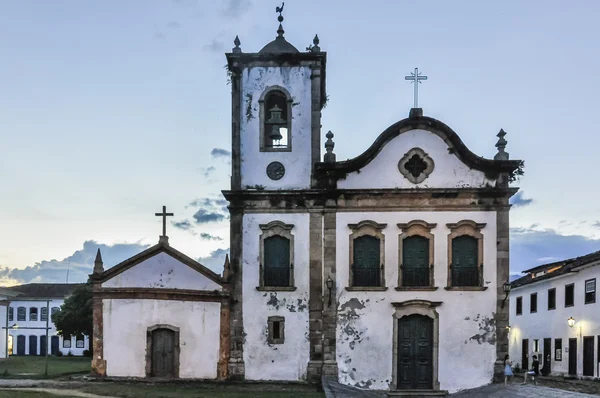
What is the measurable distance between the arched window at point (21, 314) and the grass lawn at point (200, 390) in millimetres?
40446

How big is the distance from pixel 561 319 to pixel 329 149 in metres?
17.5

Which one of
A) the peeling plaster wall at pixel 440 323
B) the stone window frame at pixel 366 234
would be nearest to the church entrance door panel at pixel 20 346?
the peeling plaster wall at pixel 440 323

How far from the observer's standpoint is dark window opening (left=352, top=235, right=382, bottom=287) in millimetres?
21969

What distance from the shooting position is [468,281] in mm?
21781

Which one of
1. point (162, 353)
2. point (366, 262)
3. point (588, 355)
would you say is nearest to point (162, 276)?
point (162, 353)

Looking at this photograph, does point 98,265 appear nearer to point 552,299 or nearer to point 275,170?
point 275,170

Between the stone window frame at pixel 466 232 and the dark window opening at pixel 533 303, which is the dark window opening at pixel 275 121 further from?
the dark window opening at pixel 533 303

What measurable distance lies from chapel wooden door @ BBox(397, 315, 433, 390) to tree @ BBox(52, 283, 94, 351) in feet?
87.9

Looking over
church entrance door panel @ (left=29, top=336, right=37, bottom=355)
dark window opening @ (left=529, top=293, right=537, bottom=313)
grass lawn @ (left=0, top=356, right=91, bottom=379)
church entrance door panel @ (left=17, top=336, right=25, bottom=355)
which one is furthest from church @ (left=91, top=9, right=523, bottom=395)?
church entrance door panel @ (left=17, top=336, right=25, bottom=355)

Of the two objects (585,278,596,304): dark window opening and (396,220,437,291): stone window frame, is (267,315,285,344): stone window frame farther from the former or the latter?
(585,278,596,304): dark window opening

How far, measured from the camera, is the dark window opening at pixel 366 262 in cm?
2197

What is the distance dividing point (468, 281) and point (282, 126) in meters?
8.38

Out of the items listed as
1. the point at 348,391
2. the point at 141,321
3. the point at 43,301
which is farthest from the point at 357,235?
the point at 43,301

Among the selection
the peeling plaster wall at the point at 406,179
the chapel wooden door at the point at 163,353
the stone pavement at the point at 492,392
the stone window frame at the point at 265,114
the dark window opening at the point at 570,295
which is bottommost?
the stone pavement at the point at 492,392
